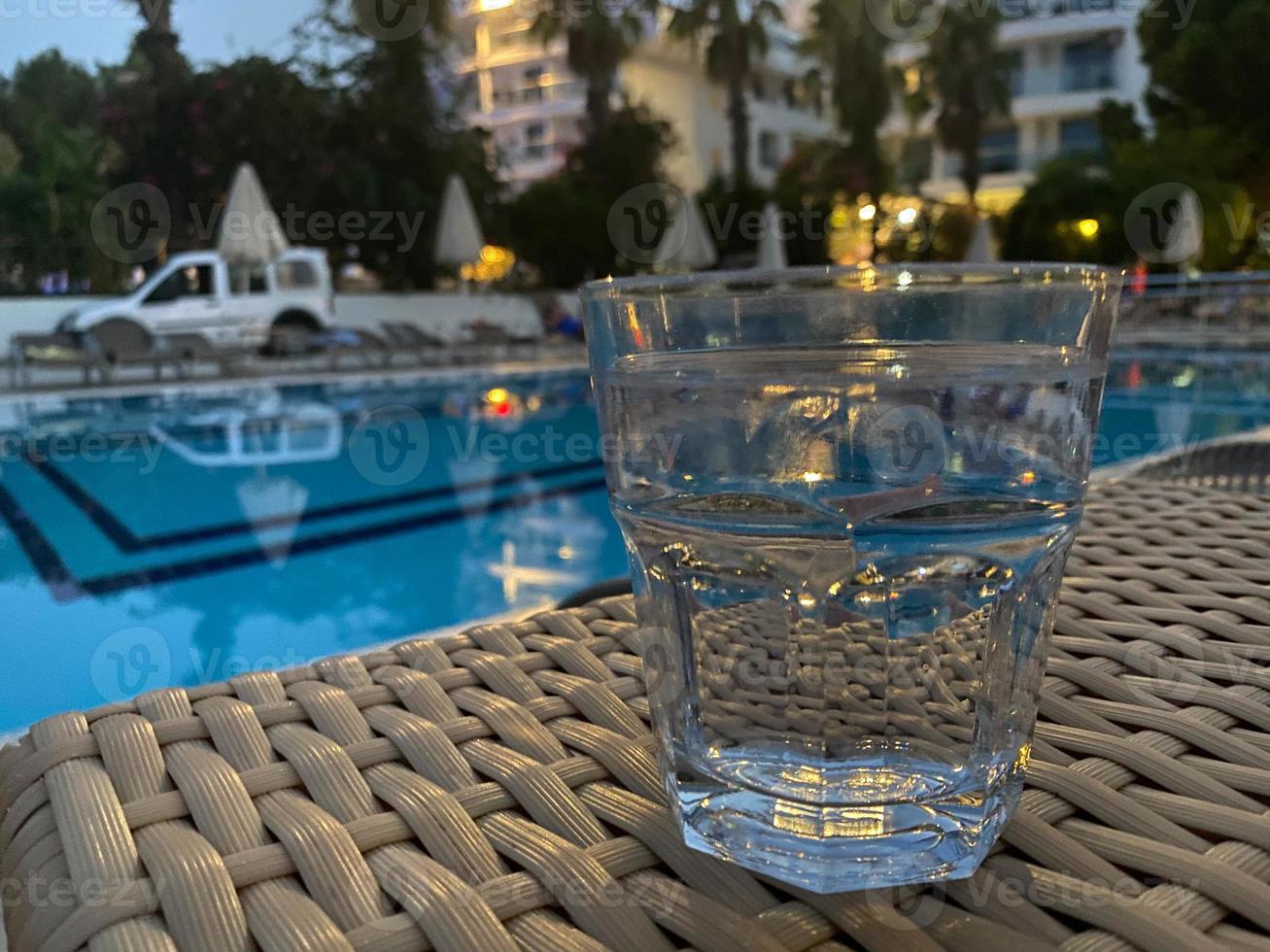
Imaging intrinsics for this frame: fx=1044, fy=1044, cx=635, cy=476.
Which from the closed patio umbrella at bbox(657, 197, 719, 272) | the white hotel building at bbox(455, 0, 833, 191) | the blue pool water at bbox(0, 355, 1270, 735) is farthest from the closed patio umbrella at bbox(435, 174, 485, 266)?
the white hotel building at bbox(455, 0, 833, 191)

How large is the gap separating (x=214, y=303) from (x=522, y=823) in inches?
394

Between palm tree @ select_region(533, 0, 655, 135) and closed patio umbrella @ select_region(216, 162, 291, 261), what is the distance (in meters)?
7.19

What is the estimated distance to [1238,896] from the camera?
29 centimetres

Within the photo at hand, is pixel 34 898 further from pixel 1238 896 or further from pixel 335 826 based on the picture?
pixel 1238 896

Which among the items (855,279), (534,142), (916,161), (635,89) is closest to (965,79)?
(916,161)

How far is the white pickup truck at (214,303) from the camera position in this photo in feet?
30.5

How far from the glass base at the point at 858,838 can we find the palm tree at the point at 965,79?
18574mm

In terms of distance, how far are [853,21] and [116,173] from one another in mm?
11717

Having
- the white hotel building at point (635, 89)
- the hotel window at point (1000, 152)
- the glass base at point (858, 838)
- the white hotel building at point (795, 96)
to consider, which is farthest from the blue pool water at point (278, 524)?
the white hotel building at point (635, 89)

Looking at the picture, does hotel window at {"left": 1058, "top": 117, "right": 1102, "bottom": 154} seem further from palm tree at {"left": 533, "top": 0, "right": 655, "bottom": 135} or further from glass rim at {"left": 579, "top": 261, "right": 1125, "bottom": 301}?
glass rim at {"left": 579, "top": 261, "right": 1125, "bottom": 301}

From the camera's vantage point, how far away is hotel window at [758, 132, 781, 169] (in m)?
23.4

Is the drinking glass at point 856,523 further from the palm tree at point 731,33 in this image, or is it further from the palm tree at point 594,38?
the palm tree at point 731,33

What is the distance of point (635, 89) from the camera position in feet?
70.6

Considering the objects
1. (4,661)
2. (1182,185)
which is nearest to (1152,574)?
(4,661)
